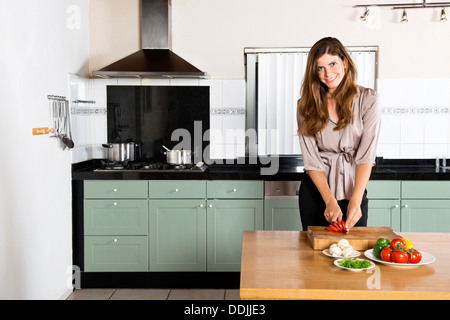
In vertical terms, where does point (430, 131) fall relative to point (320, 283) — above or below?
above

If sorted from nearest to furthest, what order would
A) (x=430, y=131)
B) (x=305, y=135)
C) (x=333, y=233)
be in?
(x=333, y=233)
(x=305, y=135)
(x=430, y=131)

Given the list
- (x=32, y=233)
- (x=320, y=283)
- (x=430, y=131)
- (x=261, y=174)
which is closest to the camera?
(x=320, y=283)

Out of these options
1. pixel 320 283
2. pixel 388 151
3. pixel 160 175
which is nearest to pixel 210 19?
pixel 160 175

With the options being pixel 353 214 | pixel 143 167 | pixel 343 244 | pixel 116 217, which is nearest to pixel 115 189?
pixel 116 217

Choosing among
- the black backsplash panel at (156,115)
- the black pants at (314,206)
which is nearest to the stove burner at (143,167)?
the black backsplash panel at (156,115)

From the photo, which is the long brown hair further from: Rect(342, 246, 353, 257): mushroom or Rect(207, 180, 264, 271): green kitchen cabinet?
Rect(207, 180, 264, 271): green kitchen cabinet

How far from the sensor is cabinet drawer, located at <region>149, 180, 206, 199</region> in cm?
399

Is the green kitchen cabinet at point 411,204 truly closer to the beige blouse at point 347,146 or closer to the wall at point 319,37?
the wall at point 319,37

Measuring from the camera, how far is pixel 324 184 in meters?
2.55

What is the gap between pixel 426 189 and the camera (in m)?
3.92

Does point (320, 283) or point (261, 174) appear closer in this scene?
point (320, 283)

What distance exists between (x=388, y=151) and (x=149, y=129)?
2016 mm

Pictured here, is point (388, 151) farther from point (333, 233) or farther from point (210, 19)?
point (333, 233)

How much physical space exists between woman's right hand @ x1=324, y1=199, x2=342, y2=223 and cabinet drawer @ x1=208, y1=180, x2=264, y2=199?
4.99ft
